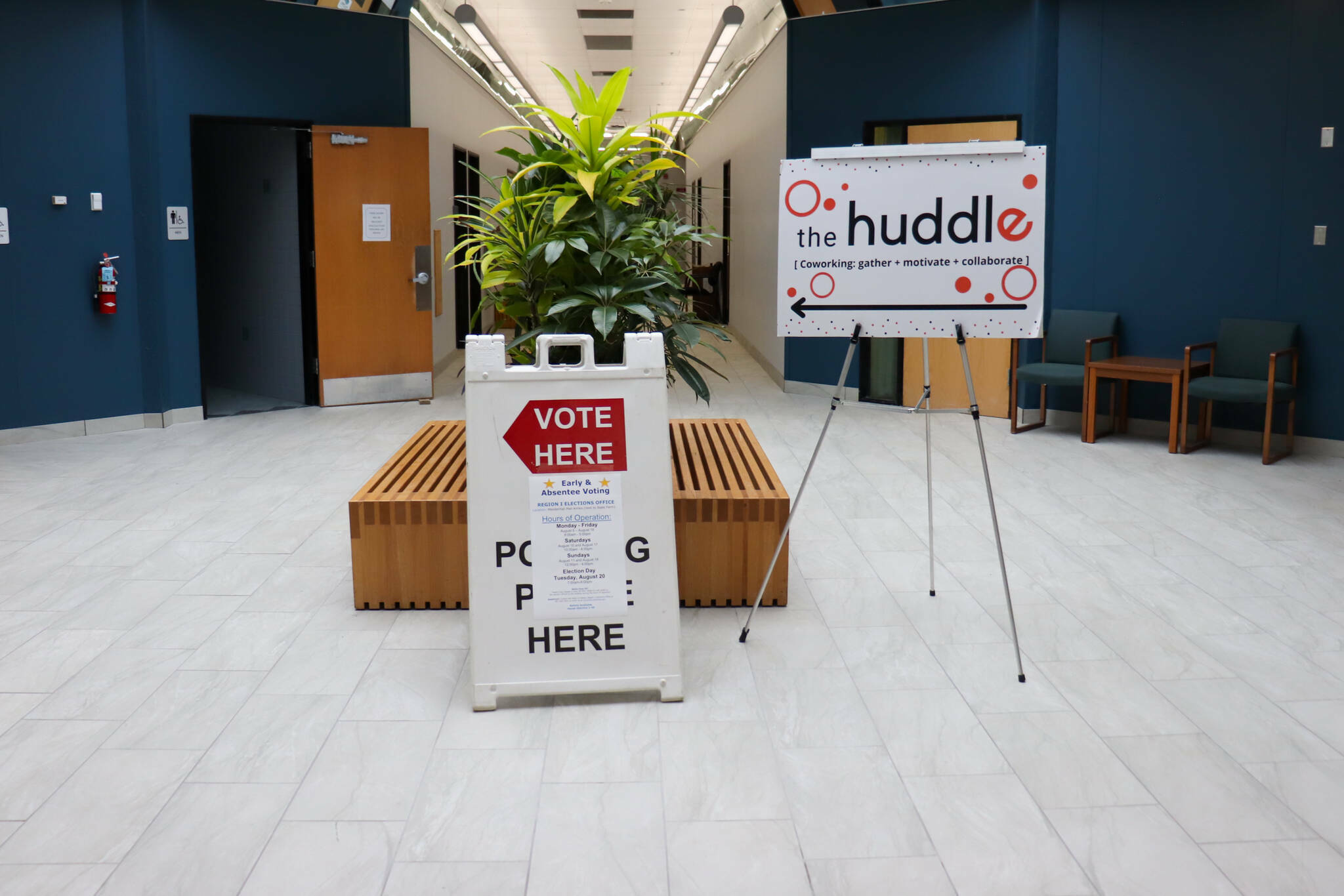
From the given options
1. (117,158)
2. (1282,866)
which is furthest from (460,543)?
(117,158)

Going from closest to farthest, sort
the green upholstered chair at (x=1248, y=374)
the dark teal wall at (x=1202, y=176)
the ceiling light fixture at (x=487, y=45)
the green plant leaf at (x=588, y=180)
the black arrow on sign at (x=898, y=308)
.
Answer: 1. the black arrow on sign at (x=898, y=308)
2. the green plant leaf at (x=588, y=180)
3. the green upholstered chair at (x=1248, y=374)
4. the dark teal wall at (x=1202, y=176)
5. the ceiling light fixture at (x=487, y=45)

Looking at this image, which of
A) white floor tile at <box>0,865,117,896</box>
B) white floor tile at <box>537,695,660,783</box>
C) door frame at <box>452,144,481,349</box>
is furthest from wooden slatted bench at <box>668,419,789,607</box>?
door frame at <box>452,144,481,349</box>

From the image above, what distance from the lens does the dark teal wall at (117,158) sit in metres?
6.90

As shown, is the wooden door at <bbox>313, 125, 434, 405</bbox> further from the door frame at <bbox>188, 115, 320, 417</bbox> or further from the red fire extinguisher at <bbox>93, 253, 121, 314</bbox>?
the red fire extinguisher at <bbox>93, 253, 121, 314</bbox>

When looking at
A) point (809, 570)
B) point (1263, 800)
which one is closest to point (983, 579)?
point (809, 570)

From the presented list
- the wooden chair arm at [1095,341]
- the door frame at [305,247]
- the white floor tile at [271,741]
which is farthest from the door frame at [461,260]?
the white floor tile at [271,741]

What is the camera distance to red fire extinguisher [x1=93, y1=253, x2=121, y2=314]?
720 cm

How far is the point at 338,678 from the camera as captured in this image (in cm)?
330

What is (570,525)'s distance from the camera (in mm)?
3115

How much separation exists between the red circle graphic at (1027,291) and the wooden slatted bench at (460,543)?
3.36ft

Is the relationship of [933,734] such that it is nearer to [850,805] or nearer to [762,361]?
[850,805]

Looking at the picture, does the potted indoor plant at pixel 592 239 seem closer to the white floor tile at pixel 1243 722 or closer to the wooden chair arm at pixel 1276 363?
the white floor tile at pixel 1243 722

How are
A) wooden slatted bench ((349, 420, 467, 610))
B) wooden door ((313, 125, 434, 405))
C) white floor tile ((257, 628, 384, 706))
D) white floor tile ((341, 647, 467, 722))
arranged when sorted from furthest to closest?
wooden door ((313, 125, 434, 405)) < wooden slatted bench ((349, 420, 467, 610)) < white floor tile ((257, 628, 384, 706)) < white floor tile ((341, 647, 467, 722))

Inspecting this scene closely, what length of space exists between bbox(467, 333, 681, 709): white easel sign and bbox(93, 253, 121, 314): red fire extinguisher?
5.18 m
